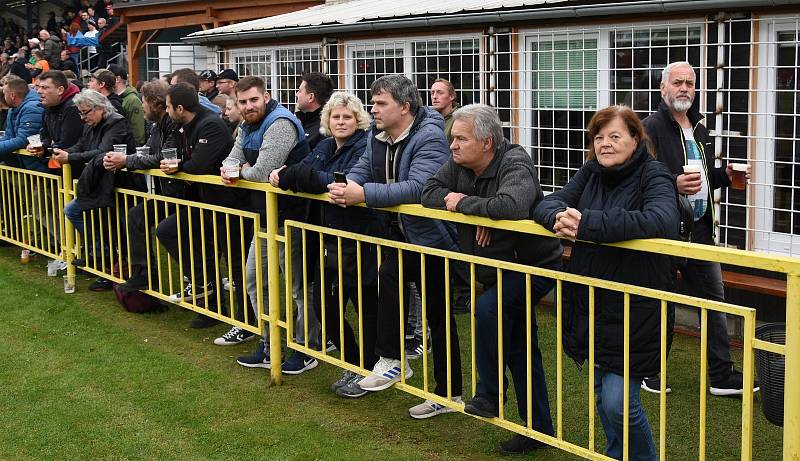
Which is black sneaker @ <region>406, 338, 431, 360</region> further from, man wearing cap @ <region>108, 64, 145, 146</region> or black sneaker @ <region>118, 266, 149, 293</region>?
man wearing cap @ <region>108, 64, 145, 146</region>

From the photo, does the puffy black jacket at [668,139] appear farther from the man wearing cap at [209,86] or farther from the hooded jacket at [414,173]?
the man wearing cap at [209,86]

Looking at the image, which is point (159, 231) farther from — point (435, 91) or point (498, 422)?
point (498, 422)

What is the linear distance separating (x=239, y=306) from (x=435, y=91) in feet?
8.76

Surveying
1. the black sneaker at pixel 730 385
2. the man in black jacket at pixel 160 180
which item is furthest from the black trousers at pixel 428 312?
the man in black jacket at pixel 160 180

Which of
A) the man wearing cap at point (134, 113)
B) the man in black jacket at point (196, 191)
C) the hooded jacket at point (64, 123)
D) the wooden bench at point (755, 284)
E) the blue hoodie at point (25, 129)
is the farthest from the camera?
the man wearing cap at point (134, 113)

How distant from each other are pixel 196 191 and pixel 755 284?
4105 mm

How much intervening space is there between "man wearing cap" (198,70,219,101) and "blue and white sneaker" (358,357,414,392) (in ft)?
22.9

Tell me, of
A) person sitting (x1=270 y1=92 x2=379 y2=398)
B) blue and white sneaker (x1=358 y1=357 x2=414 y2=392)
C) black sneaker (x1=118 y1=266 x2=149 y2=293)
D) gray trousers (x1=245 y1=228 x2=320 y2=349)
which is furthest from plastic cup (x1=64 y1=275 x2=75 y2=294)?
blue and white sneaker (x1=358 y1=357 x2=414 y2=392)

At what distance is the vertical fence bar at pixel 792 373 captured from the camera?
3.53 meters

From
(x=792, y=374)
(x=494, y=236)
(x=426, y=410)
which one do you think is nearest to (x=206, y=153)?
(x=426, y=410)

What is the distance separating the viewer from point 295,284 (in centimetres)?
648

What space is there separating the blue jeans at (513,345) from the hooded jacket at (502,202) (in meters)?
0.11

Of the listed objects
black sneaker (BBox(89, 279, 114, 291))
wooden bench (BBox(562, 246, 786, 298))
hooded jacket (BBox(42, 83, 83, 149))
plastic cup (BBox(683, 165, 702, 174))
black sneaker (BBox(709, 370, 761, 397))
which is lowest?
black sneaker (BBox(709, 370, 761, 397))

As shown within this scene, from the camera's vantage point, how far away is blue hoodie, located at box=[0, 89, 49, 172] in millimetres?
10375
